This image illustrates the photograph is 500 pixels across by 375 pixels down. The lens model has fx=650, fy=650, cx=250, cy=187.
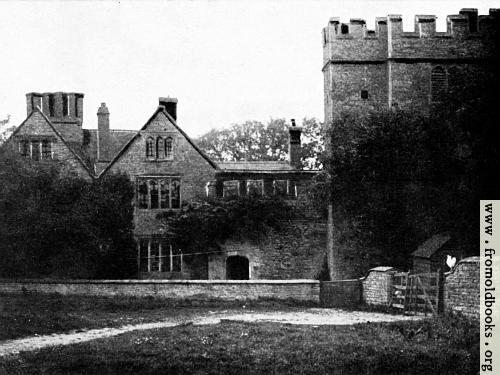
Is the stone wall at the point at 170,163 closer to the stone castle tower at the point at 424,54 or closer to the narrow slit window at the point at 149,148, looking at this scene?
the narrow slit window at the point at 149,148

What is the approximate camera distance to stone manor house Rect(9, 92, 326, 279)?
34094 millimetres

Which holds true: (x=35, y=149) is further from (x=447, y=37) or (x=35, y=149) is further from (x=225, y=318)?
Result: (x=447, y=37)

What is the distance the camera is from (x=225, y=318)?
21078 millimetres

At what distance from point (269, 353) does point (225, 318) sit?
24.5 ft

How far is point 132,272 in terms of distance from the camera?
108 ft

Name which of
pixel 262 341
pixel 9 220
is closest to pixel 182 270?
pixel 9 220

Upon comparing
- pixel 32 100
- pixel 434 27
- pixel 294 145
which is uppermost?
pixel 434 27

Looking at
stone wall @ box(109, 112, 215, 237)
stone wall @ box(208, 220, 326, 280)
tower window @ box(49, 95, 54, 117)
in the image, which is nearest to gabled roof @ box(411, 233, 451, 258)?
stone wall @ box(208, 220, 326, 280)

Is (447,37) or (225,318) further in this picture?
(447,37)

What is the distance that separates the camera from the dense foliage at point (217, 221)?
33250mm

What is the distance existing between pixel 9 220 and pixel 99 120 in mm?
13545

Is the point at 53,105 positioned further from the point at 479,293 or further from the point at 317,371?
the point at 317,371

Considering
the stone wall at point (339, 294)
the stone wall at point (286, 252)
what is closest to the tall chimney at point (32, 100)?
the stone wall at point (286, 252)

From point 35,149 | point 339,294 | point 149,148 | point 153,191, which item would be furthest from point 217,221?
point 35,149
